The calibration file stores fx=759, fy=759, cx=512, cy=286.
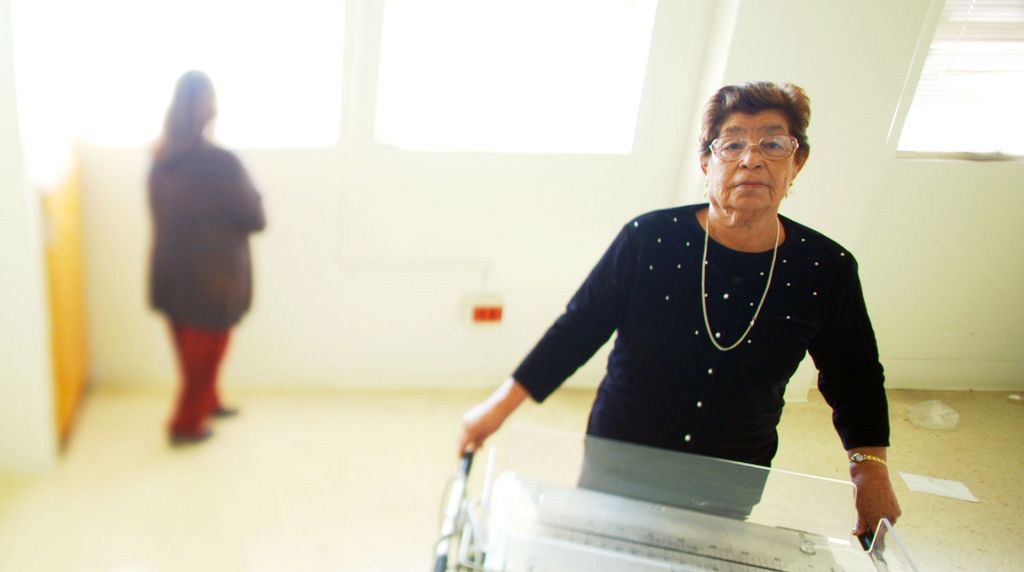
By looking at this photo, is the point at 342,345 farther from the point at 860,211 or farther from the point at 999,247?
the point at 999,247

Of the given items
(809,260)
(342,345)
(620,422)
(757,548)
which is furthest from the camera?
(342,345)

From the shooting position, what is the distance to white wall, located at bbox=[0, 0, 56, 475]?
0.95m

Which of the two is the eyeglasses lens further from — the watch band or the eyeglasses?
the watch band

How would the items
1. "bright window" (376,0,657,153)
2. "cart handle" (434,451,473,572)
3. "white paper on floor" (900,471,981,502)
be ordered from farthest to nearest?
"white paper on floor" (900,471,981,502)
"bright window" (376,0,657,153)
"cart handle" (434,451,473,572)

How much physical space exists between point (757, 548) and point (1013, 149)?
1088 mm

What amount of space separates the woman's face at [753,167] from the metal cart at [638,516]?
1.28 ft

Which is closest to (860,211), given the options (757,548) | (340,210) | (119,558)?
(757,548)

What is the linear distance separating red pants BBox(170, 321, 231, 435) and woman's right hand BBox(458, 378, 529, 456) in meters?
0.42

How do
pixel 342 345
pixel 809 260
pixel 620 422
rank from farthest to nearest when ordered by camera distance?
pixel 342 345 < pixel 620 422 < pixel 809 260

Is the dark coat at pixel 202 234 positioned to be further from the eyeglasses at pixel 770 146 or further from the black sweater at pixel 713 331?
the eyeglasses at pixel 770 146

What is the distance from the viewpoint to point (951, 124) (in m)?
1.49

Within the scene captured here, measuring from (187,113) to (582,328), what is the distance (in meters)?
0.64

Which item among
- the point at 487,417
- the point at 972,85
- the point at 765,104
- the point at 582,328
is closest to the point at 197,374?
the point at 487,417

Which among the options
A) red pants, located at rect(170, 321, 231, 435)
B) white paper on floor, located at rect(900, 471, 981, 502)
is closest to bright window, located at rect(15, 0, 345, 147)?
red pants, located at rect(170, 321, 231, 435)
